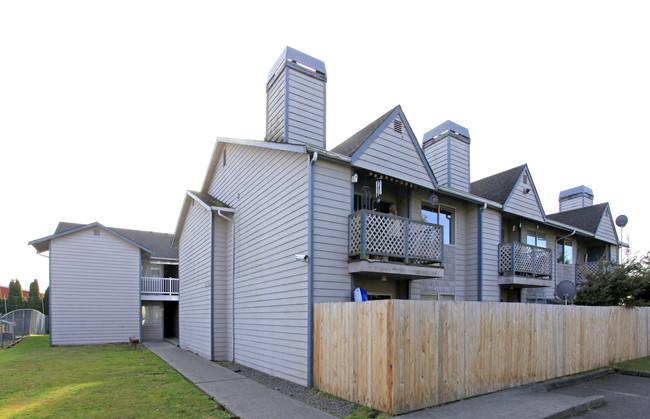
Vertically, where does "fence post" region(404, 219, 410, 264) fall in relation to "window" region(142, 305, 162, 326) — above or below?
above

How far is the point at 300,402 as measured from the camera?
774 centimetres

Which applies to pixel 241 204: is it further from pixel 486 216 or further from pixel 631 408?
pixel 631 408

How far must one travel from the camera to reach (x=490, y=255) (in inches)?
553

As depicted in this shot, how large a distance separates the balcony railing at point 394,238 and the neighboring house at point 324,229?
3cm

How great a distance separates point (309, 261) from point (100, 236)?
668 inches

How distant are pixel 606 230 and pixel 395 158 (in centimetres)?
1550

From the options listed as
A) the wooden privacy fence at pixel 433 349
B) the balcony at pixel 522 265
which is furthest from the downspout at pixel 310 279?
the balcony at pixel 522 265

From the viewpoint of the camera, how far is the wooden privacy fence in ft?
22.4

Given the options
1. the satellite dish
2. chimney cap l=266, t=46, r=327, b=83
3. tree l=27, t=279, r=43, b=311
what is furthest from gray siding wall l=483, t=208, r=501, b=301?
tree l=27, t=279, r=43, b=311

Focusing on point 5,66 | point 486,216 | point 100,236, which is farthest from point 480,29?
point 100,236

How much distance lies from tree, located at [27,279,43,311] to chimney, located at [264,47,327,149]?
1308 inches

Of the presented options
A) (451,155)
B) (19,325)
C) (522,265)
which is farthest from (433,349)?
(19,325)

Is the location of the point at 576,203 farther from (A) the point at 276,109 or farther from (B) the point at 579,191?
(A) the point at 276,109

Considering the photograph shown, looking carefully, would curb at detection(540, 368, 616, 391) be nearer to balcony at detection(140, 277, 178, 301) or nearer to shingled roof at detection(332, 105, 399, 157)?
shingled roof at detection(332, 105, 399, 157)
